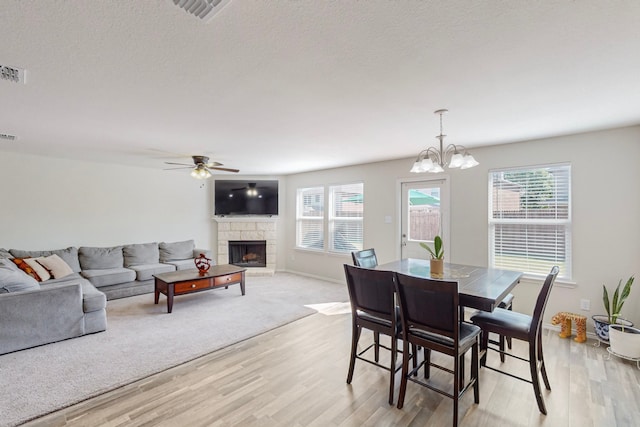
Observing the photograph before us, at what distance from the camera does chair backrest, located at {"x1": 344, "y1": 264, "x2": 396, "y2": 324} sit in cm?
219

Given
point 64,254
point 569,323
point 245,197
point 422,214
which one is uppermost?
point 245,197

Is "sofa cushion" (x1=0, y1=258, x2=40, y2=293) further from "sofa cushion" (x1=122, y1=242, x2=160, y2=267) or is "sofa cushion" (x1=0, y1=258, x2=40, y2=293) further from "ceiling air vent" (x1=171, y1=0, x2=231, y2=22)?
"ceiling air vent" (x1=171, y1=0, x2=231, y2=22)

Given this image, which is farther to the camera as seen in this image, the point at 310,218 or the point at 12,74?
the point at 310,218

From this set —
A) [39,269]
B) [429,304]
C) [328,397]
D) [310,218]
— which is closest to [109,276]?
[39,269]

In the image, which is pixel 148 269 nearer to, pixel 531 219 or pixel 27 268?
pixel 27 268

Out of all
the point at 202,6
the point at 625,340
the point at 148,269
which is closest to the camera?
the point at 202,6

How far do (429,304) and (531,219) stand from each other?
2.70 m

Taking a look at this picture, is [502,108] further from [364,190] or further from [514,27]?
[364,190]

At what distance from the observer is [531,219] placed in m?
3.75

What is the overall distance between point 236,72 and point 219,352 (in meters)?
2.64

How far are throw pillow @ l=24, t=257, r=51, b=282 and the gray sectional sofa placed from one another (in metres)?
0.02

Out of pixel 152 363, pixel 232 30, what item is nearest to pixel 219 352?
pixel 152 363

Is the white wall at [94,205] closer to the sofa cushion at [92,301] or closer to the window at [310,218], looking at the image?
the window at [310,218]

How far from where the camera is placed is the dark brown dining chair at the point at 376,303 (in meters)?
2.19
